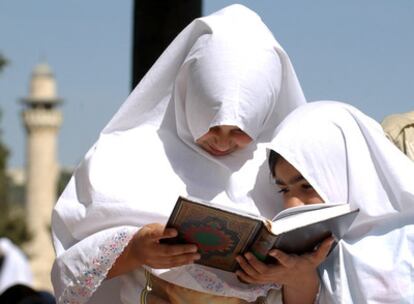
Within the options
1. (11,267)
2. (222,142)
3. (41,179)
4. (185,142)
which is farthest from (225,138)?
(41,179)

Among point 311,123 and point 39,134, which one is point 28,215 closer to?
point 39,134

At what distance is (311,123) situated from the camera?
13.7 ft

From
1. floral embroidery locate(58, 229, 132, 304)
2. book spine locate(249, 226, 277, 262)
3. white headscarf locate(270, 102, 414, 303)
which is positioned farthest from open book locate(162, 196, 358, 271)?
floral embroidery locate(58, 229, 132, 304)

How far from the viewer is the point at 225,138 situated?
4355 millimetres

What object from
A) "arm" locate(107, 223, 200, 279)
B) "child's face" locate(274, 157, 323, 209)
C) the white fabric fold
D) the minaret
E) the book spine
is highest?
"child's face" locate(274, 157, 323, 209)

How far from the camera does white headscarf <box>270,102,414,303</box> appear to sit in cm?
411

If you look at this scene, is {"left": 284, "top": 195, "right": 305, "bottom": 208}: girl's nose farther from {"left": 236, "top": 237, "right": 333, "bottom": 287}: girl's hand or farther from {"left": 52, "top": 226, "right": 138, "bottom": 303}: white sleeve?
{"left": 52, "top": 226, "right": 138, "bottom": 303}: white sleeve

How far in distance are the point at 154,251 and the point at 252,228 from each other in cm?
32

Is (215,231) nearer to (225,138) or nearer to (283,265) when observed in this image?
(283,265)

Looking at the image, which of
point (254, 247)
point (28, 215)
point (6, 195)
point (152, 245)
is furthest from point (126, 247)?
point (28, 215)

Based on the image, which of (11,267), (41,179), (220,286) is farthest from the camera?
(41,179)

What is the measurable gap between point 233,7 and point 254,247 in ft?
3.24

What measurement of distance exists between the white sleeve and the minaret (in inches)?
2747

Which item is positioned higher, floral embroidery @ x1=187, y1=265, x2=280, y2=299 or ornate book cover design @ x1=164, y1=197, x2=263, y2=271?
ornate book cover design @ x1=164, y1=197, x2=263, y2=271
